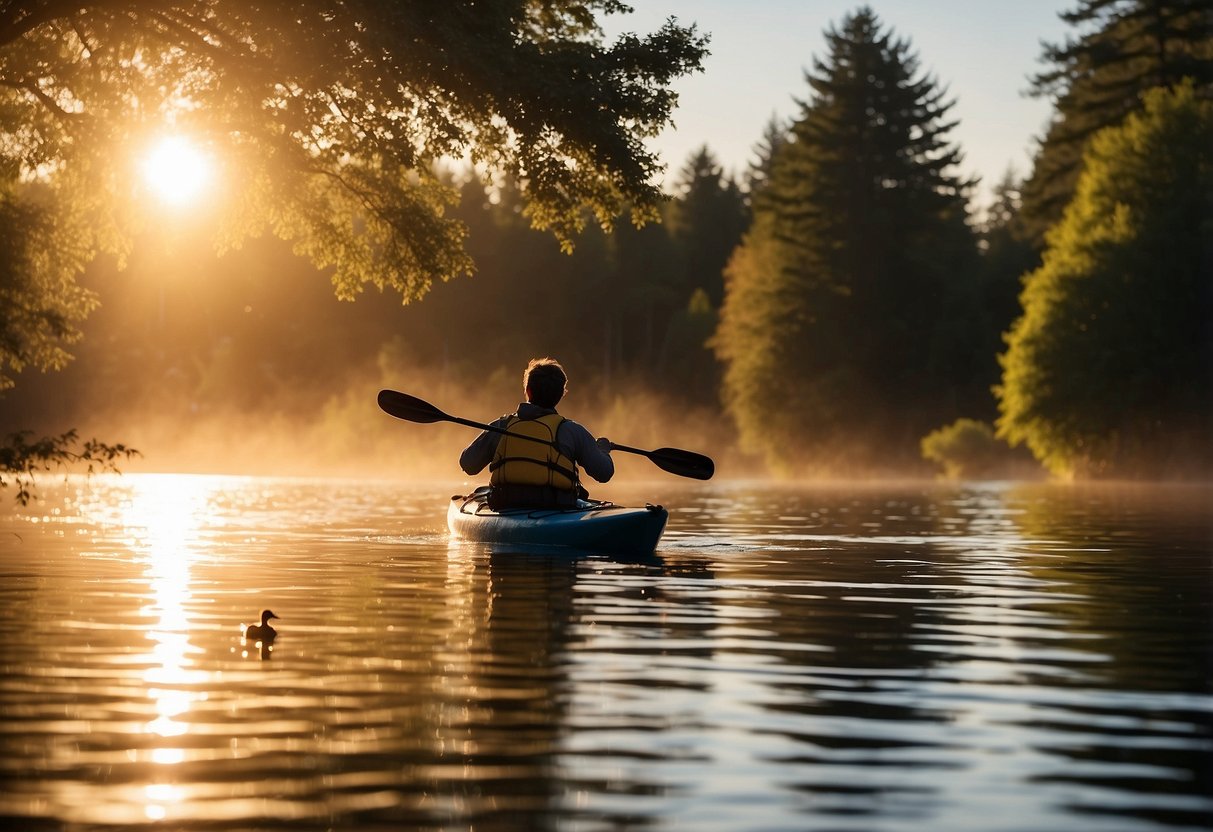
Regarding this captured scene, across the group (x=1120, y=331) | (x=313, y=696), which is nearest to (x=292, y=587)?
(x=313, y=696)

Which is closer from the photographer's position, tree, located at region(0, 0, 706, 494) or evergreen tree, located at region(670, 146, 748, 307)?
tree, located at region(0, 0, 706, 494)

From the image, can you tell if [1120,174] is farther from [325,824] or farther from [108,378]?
[108,378]

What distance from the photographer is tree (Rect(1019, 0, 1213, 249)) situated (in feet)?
175

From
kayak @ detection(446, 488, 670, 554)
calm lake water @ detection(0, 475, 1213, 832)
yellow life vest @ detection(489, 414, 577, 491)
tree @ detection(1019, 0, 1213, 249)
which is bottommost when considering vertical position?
calm lake water @ detection(0, 475, 1213, 832)

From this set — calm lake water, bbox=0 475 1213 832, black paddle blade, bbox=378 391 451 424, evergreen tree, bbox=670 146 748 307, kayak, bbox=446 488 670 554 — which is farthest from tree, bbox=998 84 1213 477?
evergreen tree, bbox=670 146 748 307

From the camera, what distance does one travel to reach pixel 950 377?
6831 centimetres

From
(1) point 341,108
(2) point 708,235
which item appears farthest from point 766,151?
(1) point 341,108

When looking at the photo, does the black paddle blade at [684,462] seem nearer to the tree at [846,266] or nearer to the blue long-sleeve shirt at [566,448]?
the blue long-sleeve shirt at [566,448]

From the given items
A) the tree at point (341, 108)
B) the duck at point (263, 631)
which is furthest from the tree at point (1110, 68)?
the duck at point (263, 631)

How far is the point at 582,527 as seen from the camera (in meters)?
16.1

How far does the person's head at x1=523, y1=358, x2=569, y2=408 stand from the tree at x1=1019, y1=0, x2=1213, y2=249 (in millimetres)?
39196

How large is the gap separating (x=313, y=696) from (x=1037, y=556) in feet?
36.2

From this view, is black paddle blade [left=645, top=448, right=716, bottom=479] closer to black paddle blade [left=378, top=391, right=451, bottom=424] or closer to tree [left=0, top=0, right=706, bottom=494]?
black paddle blade [left=378, top=391, right=451, bottom=424]

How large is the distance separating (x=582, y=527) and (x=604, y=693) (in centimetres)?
839
